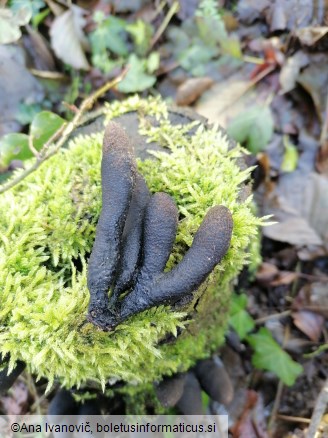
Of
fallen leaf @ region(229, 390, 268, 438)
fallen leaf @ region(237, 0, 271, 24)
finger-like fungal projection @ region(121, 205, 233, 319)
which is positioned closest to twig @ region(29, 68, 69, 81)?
fallen leaf @ region(237, 0, 271, 24)

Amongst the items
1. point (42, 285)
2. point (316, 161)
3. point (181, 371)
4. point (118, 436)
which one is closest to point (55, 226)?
point (42, 285)

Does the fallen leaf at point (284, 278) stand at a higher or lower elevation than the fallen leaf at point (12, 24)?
lower

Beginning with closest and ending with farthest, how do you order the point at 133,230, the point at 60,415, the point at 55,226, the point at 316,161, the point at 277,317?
the point at 133,230 → the point at 55,226 → the point at 60,415 → the point at 277,317 → the point at 316,161

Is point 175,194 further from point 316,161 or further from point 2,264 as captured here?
point 316,161

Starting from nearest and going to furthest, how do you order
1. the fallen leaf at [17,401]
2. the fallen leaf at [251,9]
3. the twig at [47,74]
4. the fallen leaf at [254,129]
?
the fallen leaf at [17,401], the fallen leaf at [254,129], the twig at [47,74], the fallen leaf at [251,9]

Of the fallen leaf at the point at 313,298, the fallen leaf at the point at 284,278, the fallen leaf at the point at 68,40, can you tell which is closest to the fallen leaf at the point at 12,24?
the fallen leaf at the point at 68,40

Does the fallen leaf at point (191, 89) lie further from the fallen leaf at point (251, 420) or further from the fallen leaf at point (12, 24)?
the fallen leaf at point (251, 420)
